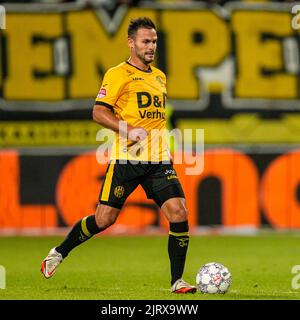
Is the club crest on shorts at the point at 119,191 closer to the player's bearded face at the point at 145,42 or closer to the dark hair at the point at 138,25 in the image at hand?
the player's bearded face at the point at 145,42

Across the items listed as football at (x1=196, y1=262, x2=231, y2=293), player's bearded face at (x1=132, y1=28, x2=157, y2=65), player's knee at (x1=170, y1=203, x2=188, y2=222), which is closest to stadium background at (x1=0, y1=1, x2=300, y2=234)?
player's bearded face at (x1=132, y1=28, x2=157, y2=65)

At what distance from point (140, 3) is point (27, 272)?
257 inches

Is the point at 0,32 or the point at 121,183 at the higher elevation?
the point at 0,32

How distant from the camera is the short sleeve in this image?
8484 millimetres

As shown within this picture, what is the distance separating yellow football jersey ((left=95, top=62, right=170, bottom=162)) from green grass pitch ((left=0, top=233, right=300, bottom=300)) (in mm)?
1249

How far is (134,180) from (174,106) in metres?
7.12

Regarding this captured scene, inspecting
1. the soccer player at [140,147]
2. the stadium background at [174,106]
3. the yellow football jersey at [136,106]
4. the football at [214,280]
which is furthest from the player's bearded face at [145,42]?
the stadium background at [174,106]

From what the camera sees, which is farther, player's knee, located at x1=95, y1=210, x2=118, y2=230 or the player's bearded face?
player's knee, located at x1=95, y1=210, x2=118, y2=230

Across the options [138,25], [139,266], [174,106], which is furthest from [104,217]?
[174,106]

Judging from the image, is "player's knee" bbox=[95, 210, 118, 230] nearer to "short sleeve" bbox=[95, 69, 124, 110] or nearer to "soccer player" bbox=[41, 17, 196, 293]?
"soccer player" bbox=[41, 17, 196, 293]

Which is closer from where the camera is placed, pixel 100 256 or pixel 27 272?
pixel 27 272
